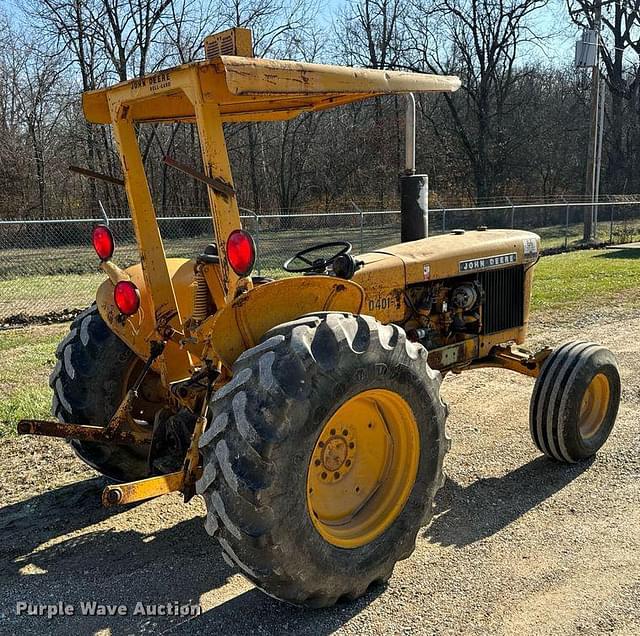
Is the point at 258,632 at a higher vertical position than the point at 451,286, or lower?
lower

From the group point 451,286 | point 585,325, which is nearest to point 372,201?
point 585,325

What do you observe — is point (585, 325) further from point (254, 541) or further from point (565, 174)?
point (565, 174)

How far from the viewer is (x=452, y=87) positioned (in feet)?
12.3

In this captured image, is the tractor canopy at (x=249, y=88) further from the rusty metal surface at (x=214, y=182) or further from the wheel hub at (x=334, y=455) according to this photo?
the wheel hub at (x=334, y=455)

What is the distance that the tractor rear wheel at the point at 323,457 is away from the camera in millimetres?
2605

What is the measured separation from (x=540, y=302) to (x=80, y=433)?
8.19 m

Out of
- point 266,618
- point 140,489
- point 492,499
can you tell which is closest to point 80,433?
point 140,489

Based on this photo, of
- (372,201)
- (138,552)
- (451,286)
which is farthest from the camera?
(372,201)

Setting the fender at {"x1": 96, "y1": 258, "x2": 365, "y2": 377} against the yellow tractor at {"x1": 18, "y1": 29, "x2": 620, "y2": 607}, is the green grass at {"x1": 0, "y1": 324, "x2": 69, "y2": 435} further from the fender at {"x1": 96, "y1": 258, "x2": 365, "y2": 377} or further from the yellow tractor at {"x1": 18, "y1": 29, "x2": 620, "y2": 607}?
the fender at {"x1": 96, "y1": 258, "x2": 365, "y2": 377}

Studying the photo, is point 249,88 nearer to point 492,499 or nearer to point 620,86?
point 492,499

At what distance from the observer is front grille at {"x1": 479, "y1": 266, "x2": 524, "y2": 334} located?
496cm

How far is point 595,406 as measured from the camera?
475 centimetres

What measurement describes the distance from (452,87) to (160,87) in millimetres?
1695

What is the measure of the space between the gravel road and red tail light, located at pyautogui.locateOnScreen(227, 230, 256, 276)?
5.14 ft
